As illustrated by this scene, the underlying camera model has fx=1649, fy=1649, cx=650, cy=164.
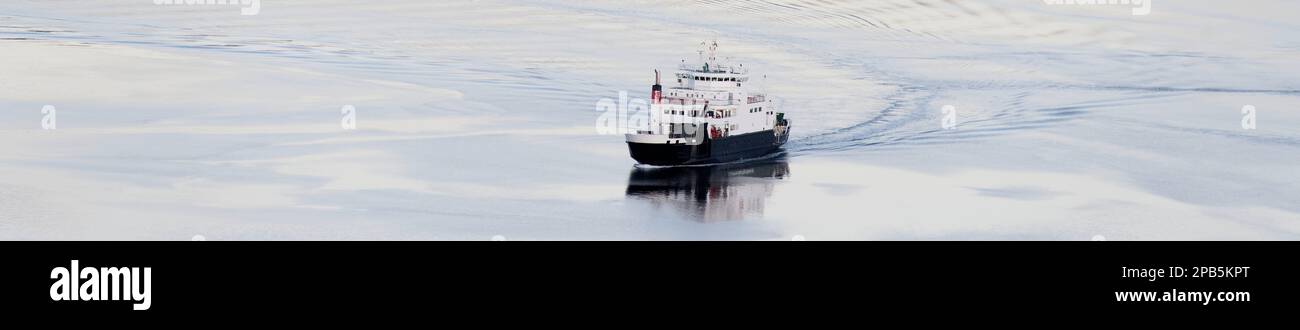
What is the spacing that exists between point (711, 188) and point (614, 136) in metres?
11.7

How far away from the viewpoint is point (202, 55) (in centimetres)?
7988

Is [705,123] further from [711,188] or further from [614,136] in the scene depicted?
[614,136]

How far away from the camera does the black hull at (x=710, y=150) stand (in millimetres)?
52656

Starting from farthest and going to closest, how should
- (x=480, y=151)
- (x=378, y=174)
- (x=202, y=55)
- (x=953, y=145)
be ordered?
(x=202, y=55) → (x=953, y=145) → (x=480, y=151) → (x=378, y=174)

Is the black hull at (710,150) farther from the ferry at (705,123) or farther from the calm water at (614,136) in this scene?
the calm water at (614,136)

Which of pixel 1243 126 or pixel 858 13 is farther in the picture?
pixel 858 13

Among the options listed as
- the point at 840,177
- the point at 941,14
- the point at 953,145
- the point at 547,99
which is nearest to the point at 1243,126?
the point at 953,145

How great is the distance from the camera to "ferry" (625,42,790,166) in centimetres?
5288

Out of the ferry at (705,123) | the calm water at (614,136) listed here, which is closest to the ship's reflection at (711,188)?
the calm water at (614,136)

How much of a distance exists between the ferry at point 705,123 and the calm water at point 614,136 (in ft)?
3.82

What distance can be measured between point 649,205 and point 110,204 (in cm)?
1418

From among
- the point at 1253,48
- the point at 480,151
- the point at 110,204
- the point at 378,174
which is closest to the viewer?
the point at 110,204

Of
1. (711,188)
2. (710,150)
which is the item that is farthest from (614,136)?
(711,188)

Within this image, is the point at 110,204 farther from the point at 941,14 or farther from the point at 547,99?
the point at 941,14
